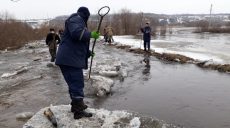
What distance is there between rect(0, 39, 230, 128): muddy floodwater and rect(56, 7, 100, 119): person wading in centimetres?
189

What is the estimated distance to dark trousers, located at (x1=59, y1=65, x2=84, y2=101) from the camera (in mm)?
6027

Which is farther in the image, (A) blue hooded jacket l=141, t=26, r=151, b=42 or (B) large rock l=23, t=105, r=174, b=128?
(A) blue hooded jacket l=141, t=26, r=151, b=42

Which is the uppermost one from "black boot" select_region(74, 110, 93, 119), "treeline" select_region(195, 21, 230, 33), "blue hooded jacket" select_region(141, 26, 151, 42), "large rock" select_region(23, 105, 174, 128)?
"blue hooded jacket" select_region(141, 26, 151, 42)

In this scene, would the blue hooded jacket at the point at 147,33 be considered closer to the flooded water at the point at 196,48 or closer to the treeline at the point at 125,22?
the flooded water at the point at 196,48

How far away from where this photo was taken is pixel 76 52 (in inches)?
233

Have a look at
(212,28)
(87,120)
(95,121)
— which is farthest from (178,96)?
(212,28)

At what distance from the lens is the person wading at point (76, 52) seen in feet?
18.6

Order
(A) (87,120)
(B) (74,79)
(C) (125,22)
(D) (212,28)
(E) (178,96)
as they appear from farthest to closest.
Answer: (D) (212,28) → (C) (125,22) → (E) (178,96) → (A) (87,120) → (B) (74,79)

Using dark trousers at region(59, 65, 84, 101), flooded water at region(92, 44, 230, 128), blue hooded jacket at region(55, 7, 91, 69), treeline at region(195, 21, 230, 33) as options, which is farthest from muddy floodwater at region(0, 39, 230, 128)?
treeline at region(195, 21, 230, 33)

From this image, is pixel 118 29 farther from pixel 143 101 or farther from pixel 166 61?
pixel 143 101

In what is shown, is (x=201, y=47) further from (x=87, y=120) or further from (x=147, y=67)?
(x=87, y=120)

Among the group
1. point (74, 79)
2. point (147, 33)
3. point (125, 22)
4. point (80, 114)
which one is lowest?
point (125, 22)

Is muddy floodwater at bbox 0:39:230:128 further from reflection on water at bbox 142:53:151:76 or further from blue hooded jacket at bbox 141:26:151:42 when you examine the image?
blue hooded jacket at bbox 141:26:151:42

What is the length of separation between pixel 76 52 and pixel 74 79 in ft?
1.65
